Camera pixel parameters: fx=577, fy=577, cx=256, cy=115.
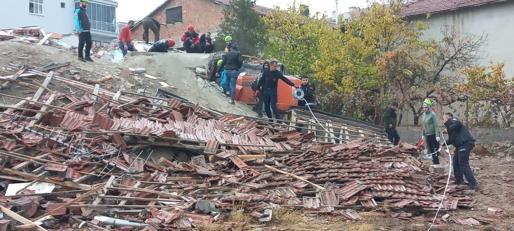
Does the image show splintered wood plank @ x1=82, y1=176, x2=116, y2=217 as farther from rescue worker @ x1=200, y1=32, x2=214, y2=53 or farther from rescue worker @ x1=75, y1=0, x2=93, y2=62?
rescue worker @ x1=200, y1=32, x2=214, y2=53

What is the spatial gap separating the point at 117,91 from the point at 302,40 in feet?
33.3

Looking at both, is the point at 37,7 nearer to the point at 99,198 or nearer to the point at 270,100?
the point at 270,100

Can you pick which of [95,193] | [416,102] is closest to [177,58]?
[416,102]

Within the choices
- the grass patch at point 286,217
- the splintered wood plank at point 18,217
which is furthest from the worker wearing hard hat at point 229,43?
the splintered wood plank at point 18,217

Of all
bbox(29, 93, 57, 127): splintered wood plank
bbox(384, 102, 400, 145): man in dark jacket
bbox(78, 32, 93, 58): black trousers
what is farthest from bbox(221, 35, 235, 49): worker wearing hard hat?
bbox(29, 93, 57, 127): splintered wood plank

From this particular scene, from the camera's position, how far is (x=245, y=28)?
916 inches

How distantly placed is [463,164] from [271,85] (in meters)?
5.32

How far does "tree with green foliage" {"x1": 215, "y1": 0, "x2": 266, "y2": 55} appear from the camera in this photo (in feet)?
75.8

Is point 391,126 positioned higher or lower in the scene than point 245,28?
lower

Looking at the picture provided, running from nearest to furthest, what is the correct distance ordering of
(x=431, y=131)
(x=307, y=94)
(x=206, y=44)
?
(x=431, y=131) → (x=307, y=94) → (x=206, y=44)

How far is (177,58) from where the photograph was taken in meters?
18.2

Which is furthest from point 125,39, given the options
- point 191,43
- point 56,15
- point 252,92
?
point 56,15

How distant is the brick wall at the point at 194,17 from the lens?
31.8 metres

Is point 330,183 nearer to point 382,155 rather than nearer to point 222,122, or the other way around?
point 382,155
